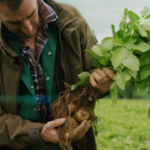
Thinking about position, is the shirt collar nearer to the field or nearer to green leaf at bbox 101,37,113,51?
green leaf at bbox 101,37,113,51

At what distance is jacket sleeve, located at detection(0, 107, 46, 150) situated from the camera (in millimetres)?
1667

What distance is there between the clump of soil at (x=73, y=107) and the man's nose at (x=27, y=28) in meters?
0.51

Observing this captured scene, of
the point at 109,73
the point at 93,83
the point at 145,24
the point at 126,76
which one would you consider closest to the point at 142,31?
the point at 145,24

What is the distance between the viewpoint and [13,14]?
1528 millimetres

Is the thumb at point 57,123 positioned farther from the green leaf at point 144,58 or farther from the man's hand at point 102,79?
the green leaf at point 144,58

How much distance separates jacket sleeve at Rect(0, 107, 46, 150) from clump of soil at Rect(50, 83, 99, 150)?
0.55 feet

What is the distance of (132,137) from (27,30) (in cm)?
280

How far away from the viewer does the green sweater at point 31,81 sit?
178 cm

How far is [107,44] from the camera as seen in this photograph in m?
1.47

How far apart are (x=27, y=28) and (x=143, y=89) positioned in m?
0.94

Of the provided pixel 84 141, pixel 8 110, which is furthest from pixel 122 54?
pixel 8 110

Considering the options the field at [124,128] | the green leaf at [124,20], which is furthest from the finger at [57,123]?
the field at [124,128]

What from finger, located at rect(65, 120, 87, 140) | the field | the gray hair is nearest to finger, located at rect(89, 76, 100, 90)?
finger, located at rect(65, 120, 87, 140)

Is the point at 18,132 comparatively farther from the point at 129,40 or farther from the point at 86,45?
the point at 129,40
